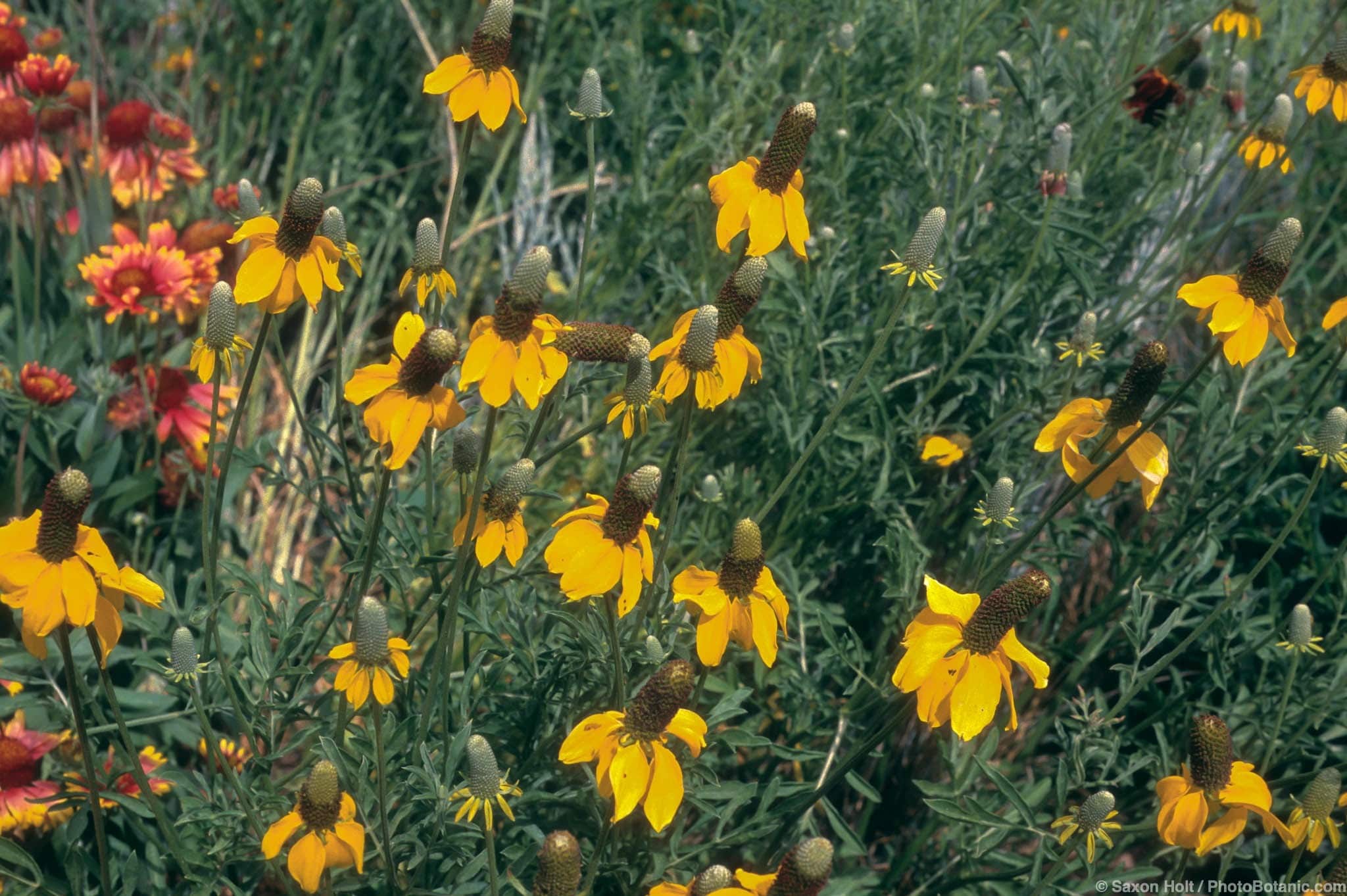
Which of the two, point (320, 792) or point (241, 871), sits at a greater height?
point (320, 792)

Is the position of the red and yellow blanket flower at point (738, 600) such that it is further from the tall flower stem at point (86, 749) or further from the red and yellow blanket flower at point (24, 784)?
the red and yellow blanket flower at point (24, 784)

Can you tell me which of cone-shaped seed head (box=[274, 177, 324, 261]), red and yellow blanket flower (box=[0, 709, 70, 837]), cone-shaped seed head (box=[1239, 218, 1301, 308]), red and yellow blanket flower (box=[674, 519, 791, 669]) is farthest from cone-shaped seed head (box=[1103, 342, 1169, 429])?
red and yellow blanket flower (box=[0, 709, 70, 837])

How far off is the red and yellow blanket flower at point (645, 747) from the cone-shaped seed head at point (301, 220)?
0.73m

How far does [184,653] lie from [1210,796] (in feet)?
4.77

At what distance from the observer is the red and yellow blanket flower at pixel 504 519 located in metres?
1.61

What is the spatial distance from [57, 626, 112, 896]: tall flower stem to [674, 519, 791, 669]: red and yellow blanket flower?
0.77 m

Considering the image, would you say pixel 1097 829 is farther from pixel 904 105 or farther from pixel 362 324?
pixel 362 324

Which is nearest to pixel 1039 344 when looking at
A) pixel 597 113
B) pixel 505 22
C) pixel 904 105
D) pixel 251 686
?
pixel 904 105

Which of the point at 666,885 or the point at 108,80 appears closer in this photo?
the point at 666,885

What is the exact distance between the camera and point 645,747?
147 cm

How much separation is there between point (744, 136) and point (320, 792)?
89.2 inches

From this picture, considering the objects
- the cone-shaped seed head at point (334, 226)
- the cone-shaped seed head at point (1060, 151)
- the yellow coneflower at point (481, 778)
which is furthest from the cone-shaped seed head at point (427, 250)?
the cone-shaped seed head at point (1060, 151)

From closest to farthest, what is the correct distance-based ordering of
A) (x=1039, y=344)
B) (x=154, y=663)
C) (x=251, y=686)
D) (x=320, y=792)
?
(x=320, y=792), (x=154, y=663), (x=251, y=686), (x=1039, y=344)

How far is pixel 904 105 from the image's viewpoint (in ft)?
10.5
